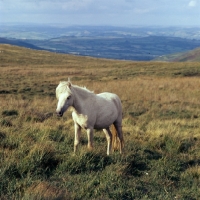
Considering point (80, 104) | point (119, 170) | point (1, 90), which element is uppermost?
point (80, 104)

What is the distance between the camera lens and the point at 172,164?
636 centimetres

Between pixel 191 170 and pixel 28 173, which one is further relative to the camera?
pixel 191 170

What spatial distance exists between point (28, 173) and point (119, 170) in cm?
166

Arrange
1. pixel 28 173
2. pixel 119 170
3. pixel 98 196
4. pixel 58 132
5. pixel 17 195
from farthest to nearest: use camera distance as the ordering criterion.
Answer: pixel 58 132 → pixel 119 170 → pixel 28 173 → pixel 98 196 → pixel 17 195

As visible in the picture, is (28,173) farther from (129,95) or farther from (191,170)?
(129,95)

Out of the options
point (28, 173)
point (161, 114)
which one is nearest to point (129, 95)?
point (161, 114)

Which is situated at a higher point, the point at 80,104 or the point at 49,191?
the point at 80,104

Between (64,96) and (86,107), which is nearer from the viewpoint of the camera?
(64,96)

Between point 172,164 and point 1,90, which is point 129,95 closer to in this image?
point 1,90

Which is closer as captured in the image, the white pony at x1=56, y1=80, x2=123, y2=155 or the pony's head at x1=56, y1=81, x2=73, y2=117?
the pony's head at x1=56, y1=81, x2=73, y2=117

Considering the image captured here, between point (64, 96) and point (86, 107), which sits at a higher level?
point (64, 96)

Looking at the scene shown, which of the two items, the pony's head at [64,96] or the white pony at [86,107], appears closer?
the pony's head at [64,96]

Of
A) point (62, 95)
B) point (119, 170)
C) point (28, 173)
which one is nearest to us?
point (28, 173)

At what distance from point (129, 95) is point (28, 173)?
48.8ft
